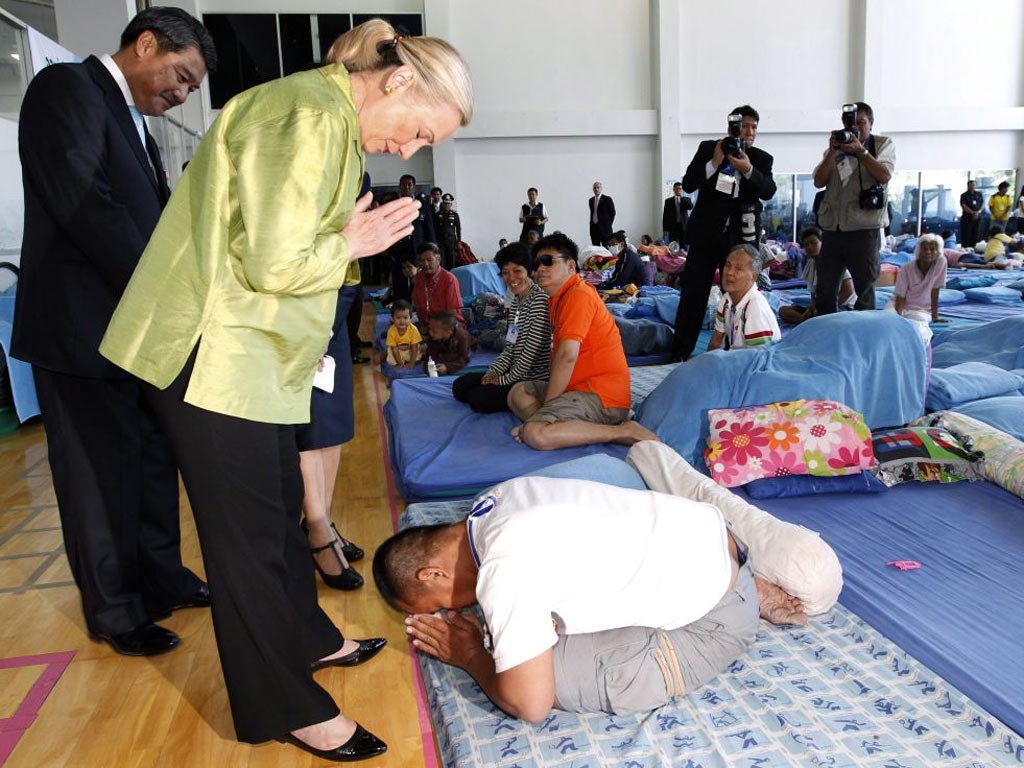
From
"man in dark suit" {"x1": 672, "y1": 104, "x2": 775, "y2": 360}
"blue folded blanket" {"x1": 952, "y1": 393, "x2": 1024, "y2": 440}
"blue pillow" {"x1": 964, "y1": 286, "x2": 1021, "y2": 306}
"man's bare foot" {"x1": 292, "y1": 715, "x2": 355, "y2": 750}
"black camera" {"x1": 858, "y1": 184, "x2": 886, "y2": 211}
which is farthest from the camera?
"blue pillow" {"x1": 964, "y1": 286, "x2": 1021, "y2": 306}

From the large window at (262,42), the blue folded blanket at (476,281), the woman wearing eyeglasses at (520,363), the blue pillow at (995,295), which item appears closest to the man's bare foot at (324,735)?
the woman wearing eyeglasses at (520,363)

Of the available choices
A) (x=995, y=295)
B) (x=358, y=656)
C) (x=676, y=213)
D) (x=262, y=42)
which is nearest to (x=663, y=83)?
(x=676, y=213)

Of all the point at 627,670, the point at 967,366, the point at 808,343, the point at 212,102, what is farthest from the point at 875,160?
the point at 212,102

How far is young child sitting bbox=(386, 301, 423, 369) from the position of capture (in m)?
5.17

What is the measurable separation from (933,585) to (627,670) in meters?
0.91

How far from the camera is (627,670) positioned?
1471 mm

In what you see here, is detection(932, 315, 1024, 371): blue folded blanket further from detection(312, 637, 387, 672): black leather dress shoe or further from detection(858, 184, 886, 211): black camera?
detection(312, 637, 387, 672): black leather dress shoe

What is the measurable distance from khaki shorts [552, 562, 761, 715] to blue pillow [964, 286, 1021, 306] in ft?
18.8

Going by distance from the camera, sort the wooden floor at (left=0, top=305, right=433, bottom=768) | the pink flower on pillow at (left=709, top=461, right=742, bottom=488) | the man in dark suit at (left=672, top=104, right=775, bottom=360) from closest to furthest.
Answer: the wooden floor at (left=0, top=305, right=433, bottom=768), the pink flower on pillow at (left=709, top=461, right=742, bottom=488), the man in dark suit at (left=672, top=104, right=775, bottom=360)

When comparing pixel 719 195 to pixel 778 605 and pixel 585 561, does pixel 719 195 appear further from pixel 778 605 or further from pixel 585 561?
pixel 585 561

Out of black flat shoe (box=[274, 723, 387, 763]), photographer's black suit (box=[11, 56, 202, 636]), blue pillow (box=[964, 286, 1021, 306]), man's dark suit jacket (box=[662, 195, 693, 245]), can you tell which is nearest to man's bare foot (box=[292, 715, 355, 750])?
black flat shoe (box=[274, 723, 387, 763])

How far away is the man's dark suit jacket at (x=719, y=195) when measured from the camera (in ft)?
14.4

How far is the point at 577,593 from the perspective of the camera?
1.35m

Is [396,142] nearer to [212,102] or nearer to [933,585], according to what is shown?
[933,585]
